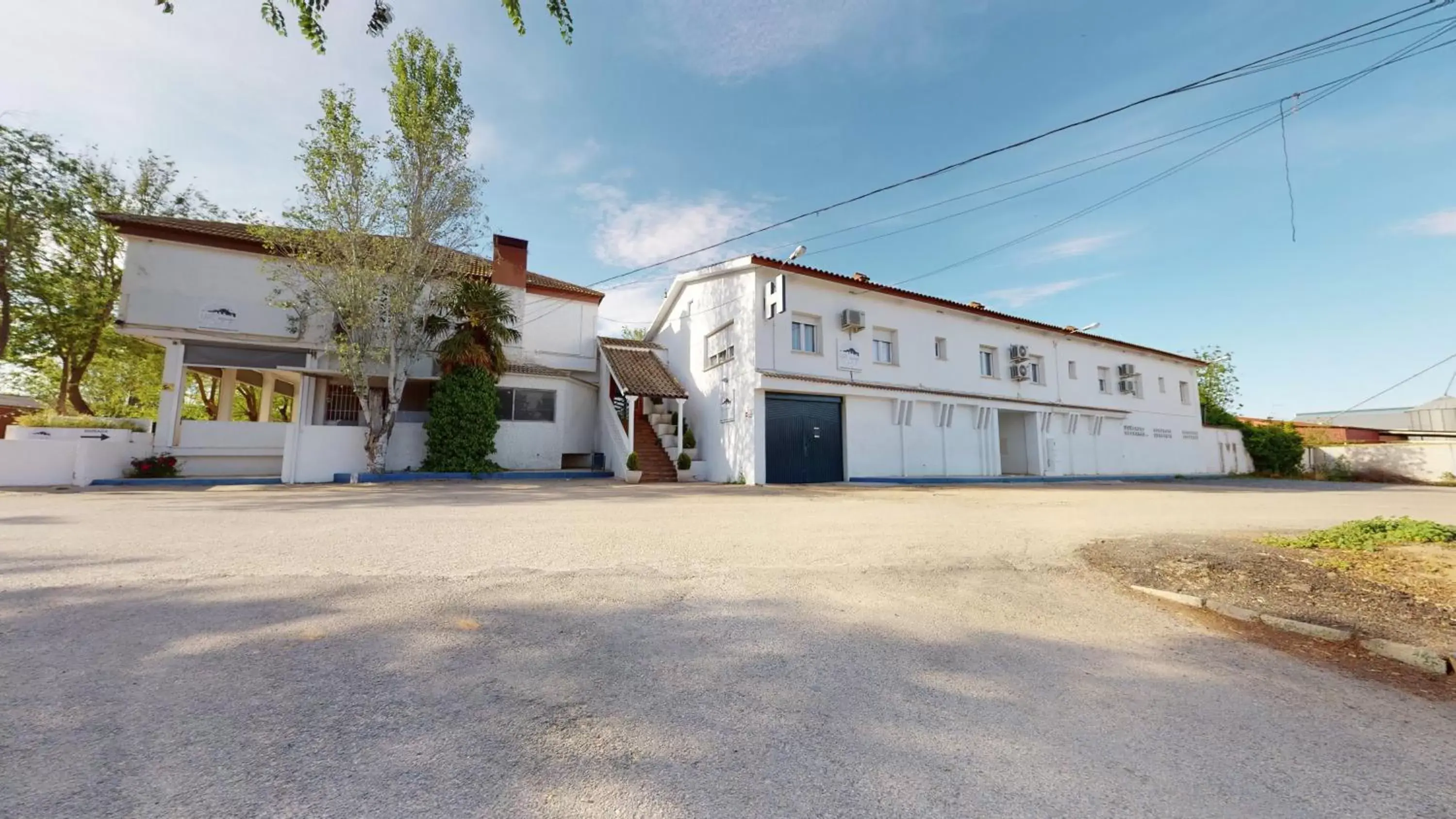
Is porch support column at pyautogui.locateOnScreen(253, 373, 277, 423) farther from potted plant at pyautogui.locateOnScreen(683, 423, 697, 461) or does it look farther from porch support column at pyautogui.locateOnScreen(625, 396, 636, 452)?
potted plant at pyautogui.locateOnScreen(683, 423, 697, 461)

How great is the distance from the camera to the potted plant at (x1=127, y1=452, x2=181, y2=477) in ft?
45.4

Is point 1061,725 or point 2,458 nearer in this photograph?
point 1061,725

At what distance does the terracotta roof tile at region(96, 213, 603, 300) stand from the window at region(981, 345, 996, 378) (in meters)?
18.0

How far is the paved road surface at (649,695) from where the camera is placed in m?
1.68

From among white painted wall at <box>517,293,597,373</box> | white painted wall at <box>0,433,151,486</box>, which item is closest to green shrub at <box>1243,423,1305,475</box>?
white painted wall at <box>517,293,597,373</box>

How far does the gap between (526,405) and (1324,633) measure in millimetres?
18457

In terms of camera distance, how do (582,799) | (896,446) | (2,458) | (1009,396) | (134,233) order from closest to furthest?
(582,799), (2,458), (134,233), (896,446), (1009,396)

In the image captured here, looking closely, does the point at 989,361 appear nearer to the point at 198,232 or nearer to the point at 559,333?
the point at 559,333

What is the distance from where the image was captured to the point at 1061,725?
7.15 ft

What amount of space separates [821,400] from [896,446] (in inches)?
124

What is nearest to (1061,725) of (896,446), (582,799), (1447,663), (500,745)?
(582,799)

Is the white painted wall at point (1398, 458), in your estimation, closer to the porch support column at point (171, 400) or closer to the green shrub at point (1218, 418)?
the green shrub at point (1218, 418)

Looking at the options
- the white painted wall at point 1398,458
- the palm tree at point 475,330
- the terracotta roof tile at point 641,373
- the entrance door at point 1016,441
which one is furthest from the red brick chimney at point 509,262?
the white painted wall at point 1398,458

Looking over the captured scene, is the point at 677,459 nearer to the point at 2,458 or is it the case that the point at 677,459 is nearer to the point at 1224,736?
the point at 1224,736
